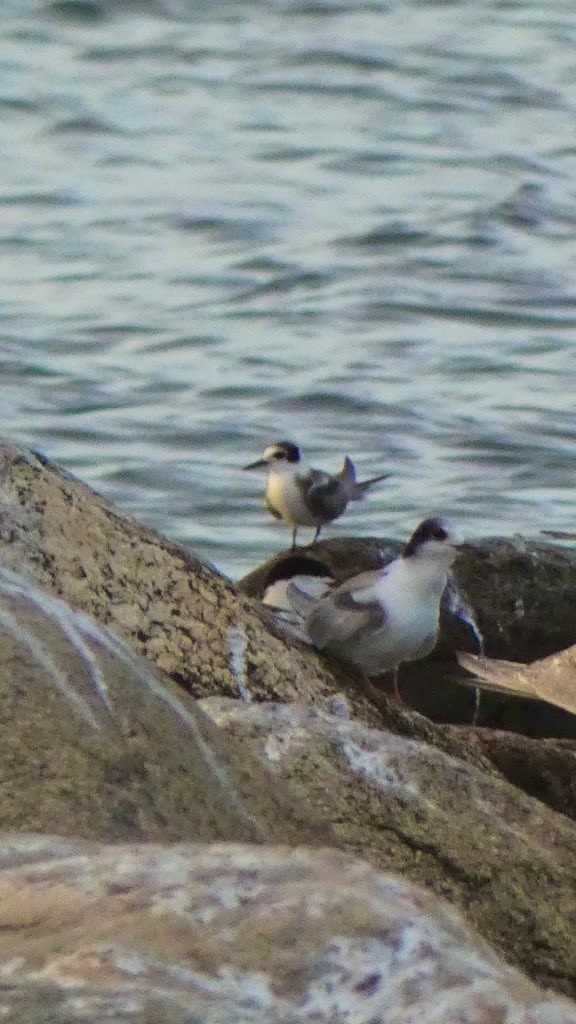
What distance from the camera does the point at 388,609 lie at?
891cm

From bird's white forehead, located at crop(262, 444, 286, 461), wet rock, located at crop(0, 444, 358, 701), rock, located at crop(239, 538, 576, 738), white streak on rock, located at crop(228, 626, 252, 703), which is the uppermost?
wet rock, located at crop(0, 444, 358, 701)

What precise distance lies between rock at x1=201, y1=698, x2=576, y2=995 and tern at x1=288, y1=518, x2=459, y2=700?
1.78m

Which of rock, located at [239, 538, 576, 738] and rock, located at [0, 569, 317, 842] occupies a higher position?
rock, located at [0, 569, 317, 842]

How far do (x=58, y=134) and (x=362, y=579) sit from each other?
1230cm

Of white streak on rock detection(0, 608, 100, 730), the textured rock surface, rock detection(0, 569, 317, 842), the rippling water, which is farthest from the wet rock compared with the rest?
the rippling water

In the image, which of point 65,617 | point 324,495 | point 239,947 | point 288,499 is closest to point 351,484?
point 324,495

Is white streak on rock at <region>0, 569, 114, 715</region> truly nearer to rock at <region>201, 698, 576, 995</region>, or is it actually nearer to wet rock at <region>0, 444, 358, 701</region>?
rock at <region>201, 698, 576, 995</region>

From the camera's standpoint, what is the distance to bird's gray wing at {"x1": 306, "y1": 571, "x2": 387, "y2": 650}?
8273 millimetres

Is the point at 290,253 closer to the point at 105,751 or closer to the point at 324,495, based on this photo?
the point at 324,495

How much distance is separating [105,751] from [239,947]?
133 cm

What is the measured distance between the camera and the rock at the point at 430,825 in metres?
6.00

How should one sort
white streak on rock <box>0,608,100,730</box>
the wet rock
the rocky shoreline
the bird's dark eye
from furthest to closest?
the bird's dark eye → the wet rock → white streak on rock <box>0,608,100,730</box> → the rocky shoreline

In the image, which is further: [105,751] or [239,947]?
[105,751]

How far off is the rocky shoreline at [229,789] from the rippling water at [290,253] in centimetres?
590
